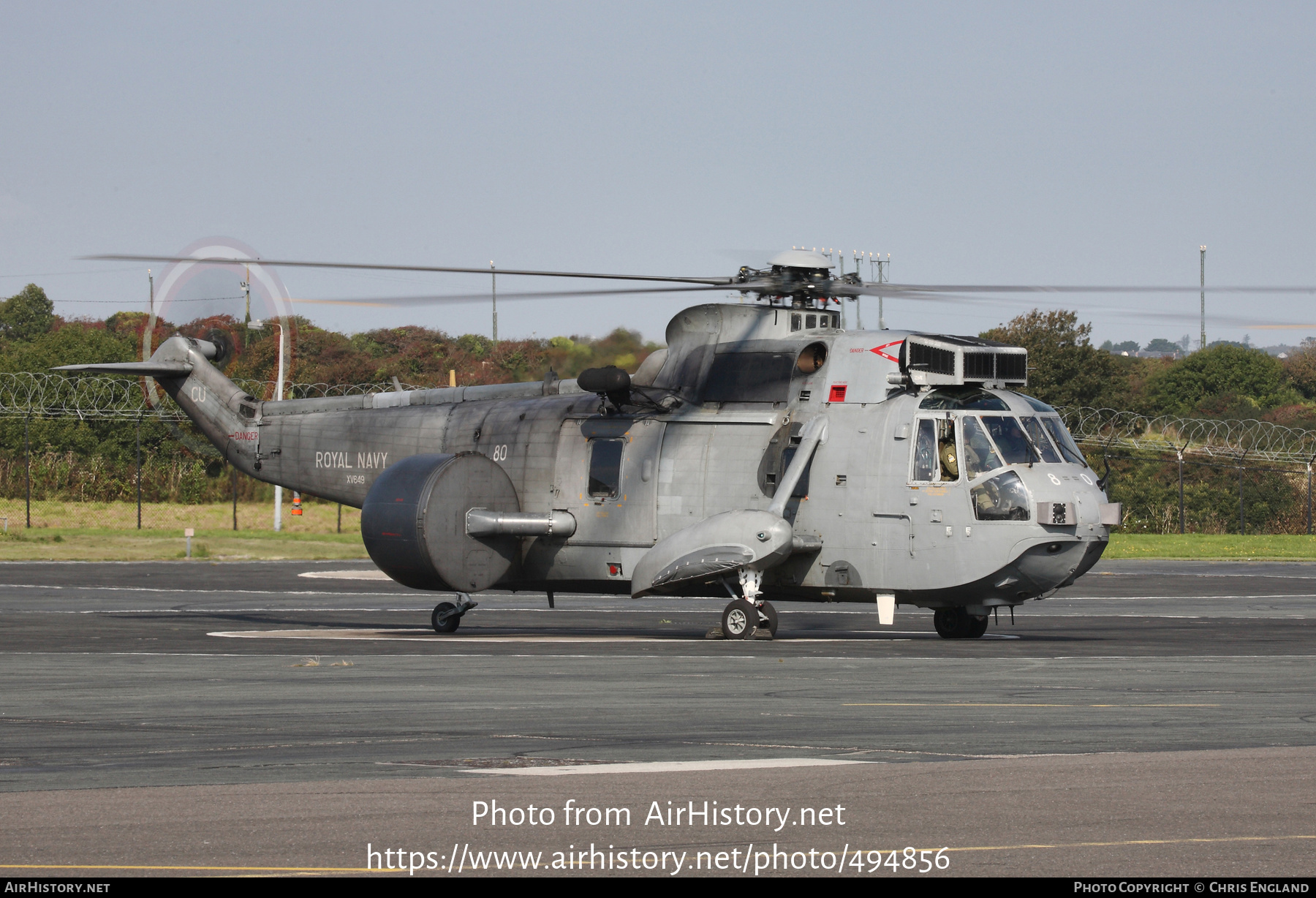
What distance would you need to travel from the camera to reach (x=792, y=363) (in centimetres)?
2220

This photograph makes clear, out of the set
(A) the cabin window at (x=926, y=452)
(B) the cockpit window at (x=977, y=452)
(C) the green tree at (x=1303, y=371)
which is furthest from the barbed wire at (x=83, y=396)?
(C) the green tree at (x=1303, y=371)

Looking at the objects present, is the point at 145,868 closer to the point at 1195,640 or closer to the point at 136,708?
the point at 136,708

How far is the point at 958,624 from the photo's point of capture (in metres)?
22.6

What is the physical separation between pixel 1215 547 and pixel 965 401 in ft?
109

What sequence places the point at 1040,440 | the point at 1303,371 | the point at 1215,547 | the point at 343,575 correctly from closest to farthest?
the point at 1040,440 < the point at 343,575 < the point at 1215,547 < the point at 1303,371

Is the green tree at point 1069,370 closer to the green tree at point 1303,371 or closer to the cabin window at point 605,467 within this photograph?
the green tree at point 1303,371

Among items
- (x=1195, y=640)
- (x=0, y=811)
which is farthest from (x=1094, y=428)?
(x=0, y=811)

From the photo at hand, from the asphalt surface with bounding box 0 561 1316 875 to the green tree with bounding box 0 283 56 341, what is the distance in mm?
96271

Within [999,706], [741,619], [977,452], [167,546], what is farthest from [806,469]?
[167,546]

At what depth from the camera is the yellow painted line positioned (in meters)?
13.6

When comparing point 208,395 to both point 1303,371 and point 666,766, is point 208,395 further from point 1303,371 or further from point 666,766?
point 1303,371

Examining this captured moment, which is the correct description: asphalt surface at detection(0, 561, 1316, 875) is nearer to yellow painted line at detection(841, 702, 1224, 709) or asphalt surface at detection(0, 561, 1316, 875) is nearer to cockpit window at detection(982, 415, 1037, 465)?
yellow painted line at detection(841, 702, 1224, 709)

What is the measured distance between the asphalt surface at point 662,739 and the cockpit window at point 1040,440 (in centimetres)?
268

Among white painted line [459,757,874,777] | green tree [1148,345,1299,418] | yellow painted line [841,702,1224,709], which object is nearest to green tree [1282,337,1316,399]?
green tree [1148,345,1299,418]
